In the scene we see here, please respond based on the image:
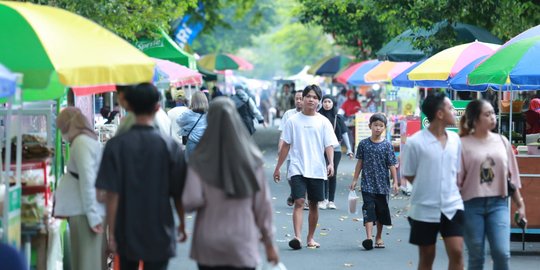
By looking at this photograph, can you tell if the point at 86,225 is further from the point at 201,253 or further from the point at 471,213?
the point at 471,213

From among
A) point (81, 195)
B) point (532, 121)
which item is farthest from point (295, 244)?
point (532, 121)

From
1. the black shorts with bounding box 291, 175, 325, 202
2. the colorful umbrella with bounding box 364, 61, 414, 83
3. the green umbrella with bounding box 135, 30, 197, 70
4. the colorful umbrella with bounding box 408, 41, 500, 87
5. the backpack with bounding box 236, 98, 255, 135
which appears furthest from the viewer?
the colorful umbrella with bounding box 364, 61, 414, 83

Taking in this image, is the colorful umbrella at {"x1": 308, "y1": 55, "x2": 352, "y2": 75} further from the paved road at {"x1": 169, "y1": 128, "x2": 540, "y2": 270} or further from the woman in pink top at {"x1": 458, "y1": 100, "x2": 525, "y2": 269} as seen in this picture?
the woman in pink top at {"x1": 458, "y1": 100, "x2": 525, "y2": 269}

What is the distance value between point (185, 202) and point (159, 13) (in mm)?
14796

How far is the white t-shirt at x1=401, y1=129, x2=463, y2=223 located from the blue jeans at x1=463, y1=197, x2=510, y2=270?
0.21 metres

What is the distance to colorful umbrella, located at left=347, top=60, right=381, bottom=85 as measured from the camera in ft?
107

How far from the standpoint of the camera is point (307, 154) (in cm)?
1222

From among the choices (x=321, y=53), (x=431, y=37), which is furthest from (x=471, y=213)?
(x=321, y=53)

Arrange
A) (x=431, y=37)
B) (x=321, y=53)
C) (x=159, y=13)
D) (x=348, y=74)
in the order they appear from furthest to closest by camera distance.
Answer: (x=321, y=53) → (x=348, y=74) → (x=159, y=13) → (x=431, y=37)

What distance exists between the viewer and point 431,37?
64.1 ft

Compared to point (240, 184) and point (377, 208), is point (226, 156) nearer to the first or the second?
point (240, 184)

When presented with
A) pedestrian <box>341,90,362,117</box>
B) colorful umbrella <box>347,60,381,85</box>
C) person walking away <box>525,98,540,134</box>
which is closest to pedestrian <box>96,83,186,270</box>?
person walking away <box>525,98,540,134</box>

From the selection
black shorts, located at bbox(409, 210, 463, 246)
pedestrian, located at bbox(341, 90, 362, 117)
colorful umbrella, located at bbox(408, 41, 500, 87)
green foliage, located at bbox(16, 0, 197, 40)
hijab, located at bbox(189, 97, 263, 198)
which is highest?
green foliage, located at bbox(16, 0, 197, 40)

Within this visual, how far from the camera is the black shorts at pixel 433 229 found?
8.51 meters
